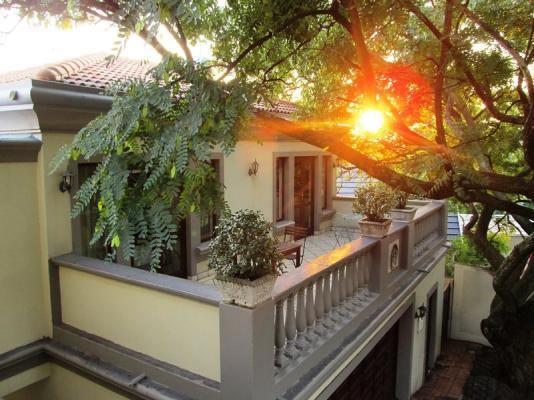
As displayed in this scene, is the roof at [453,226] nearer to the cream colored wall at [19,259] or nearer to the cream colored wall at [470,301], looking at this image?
the cream colored wall at [470,301]

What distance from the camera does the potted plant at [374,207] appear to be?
6309 millimetres

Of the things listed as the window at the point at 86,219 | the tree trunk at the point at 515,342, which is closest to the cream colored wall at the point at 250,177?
the window at the point at 86,219

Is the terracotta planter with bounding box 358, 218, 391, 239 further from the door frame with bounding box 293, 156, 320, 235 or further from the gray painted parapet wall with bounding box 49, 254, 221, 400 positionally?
the door frame with bounding box 293, 156, 320, 235

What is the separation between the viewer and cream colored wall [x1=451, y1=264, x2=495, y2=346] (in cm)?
1309

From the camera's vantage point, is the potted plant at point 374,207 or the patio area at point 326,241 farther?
the patio area at point 326,241

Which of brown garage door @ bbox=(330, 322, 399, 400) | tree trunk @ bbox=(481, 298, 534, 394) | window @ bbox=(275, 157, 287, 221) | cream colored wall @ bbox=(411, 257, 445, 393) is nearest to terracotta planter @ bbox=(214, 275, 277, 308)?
brown garage door @ bbox=(330, 322, 399, 400)

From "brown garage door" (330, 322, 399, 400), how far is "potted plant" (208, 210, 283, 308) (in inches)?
129

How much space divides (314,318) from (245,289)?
1.57 meters

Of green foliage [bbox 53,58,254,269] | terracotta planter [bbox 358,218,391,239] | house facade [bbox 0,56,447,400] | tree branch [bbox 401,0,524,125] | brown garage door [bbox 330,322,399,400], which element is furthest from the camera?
brown garage door [bbox 330,322,399,400]

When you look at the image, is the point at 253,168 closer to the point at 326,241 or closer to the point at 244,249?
the point at 326,241

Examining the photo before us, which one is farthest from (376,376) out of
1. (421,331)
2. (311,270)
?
(311,270)

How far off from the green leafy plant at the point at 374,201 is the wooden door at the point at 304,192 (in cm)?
656

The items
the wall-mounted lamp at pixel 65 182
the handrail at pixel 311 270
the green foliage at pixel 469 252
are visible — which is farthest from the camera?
the green foliage at pixel 469 252

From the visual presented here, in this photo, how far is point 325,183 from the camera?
14.6m
